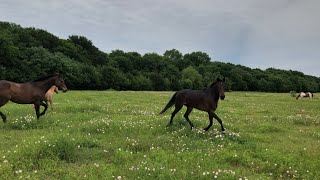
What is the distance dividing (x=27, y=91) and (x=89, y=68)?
78.2 meters

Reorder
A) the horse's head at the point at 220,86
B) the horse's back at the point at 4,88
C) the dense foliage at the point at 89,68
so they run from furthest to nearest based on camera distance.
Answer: the dense foliage at the point at 89,68 < the horse's back at the point at 4,88 < the horse's head at the point at 220,86

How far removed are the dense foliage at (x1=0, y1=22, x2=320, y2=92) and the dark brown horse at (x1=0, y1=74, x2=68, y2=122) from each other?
25792 mm

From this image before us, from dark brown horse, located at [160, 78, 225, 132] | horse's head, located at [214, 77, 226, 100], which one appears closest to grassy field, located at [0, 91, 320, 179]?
dark brown horse, located at [160, 78, 225, 132]

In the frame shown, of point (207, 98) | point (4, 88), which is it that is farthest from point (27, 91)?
point (207, 98)

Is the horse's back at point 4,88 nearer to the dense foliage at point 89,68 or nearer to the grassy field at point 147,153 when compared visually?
the grassy field at point 147,153

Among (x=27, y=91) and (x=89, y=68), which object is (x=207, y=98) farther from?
(x=89, y=68)

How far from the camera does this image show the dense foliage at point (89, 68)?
78.8m

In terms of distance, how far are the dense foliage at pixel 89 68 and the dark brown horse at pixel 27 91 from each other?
2579cm

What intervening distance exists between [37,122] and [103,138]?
15.1ft

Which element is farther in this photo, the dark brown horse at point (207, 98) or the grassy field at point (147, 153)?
the dark brown horse at point (207, 98)

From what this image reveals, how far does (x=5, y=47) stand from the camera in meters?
76.1

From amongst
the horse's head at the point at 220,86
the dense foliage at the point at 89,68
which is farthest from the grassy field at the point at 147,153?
the dense foliage at the point at 89,68

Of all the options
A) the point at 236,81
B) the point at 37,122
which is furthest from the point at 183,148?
the point at 236,81

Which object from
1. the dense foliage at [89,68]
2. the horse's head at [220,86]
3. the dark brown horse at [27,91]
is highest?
the dense foliage at [89,68]
